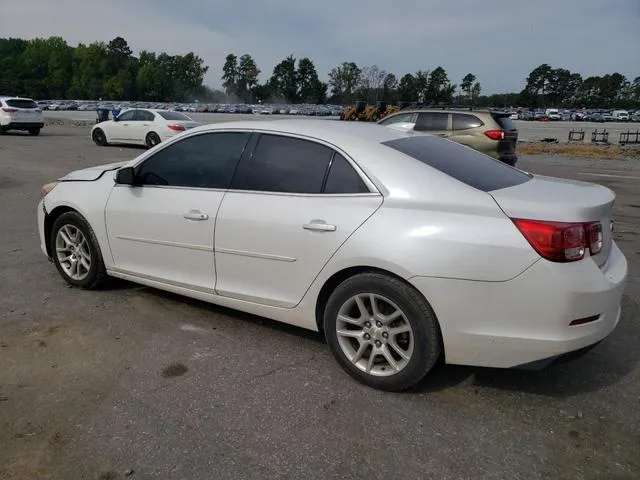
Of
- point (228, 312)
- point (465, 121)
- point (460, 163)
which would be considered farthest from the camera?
point (465, 121)

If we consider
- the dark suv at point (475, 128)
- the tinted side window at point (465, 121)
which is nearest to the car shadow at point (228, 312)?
the dark suv at point (475, 128)

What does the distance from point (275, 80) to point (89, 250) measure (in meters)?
143

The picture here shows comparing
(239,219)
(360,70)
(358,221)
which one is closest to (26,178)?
(239,219)

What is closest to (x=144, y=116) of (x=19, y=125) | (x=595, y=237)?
(x=19, y=125)

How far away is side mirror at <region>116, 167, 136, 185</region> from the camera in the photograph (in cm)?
420

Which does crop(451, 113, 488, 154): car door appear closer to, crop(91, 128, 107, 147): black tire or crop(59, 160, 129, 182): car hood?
crop(59, 160, 129, 182): car hood

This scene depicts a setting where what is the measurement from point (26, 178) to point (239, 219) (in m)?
9.67

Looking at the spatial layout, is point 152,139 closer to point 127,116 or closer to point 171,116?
point 171,116

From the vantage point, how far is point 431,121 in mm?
13000

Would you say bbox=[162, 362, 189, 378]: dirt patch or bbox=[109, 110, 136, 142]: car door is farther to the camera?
A: bbox=[109, 110, 136, 142]: car door

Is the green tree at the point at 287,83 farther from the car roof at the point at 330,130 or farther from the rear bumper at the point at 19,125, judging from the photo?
the car roof at the point at 330,130

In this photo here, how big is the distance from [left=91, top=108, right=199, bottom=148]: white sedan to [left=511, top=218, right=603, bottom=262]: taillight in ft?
52.9

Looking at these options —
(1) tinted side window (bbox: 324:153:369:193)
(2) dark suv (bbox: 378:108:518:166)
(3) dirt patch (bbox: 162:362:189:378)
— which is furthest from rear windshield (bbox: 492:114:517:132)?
(3) dirt patch (bbox: 162:362:189:378)

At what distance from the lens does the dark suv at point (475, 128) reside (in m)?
12.1
